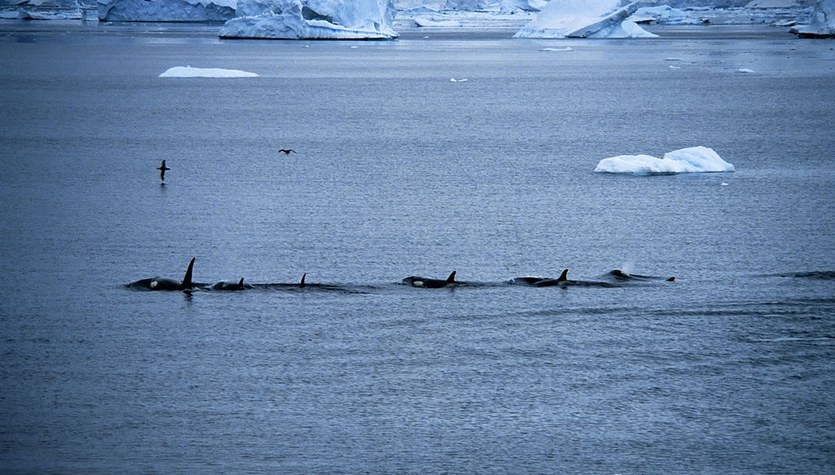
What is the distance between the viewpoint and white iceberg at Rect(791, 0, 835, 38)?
68.9m

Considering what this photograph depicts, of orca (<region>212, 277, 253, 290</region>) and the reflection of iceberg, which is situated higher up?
orca (<region>212, 277, 253, 290</region>)

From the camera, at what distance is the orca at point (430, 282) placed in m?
10.4

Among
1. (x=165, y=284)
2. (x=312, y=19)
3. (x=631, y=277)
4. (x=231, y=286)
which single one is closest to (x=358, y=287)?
(x=231, y=286)

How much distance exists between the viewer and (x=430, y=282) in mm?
10430

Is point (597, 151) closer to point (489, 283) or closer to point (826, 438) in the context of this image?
point (489, 283)

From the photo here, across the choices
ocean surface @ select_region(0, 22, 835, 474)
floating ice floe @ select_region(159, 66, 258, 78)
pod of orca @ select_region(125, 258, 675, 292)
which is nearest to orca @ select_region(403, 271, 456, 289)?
pod of orca @ select_region(125, 258, 675, 292)

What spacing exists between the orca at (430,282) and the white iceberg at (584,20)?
5441cm

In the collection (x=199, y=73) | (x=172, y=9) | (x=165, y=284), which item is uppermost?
(x=165, y=284)

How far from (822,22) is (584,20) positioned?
49.4ft

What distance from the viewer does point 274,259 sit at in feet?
37.9

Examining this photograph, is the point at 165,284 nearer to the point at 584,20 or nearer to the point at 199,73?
the point at 199,73

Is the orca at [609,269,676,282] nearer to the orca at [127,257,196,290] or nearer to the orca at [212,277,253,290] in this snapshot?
the orca at [212,277,253,290]

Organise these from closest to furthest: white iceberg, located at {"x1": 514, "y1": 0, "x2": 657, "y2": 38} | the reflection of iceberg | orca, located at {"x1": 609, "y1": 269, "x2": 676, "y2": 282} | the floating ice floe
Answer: orca, located at {"x1": 609, "y1": 269, "x2": 676, "y2": 282} < the reflection of iceberg < the floating ice floe < white iceberg, located at {"x1": 514, "y1": 0, "x2": 657, "y2": 38}

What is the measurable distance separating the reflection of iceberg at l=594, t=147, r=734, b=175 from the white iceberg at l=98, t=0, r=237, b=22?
7123cm
